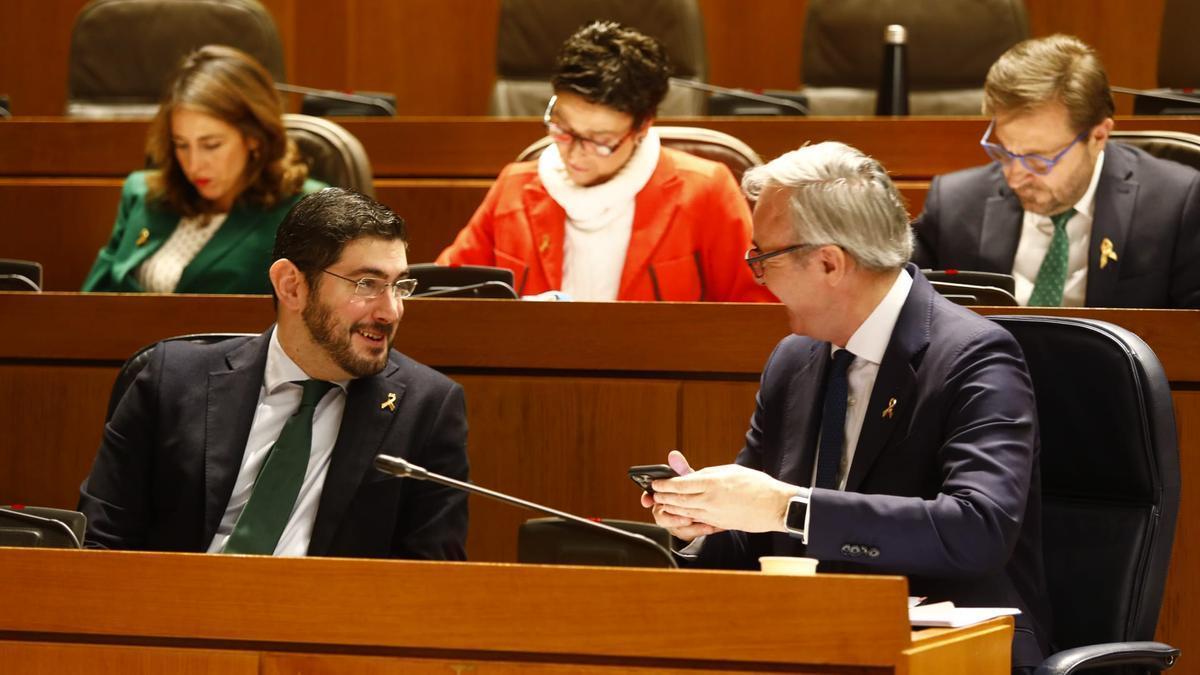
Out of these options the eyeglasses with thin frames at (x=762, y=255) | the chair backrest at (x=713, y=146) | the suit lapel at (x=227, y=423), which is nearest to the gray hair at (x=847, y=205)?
the eyeglasses with thin frames at (x=762, y=255)

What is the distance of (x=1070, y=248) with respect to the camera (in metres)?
3.28

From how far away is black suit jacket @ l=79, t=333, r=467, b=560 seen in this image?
226cm

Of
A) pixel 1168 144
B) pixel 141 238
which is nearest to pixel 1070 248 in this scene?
pixel 1168 144

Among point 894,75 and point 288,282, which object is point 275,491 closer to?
point 288,282

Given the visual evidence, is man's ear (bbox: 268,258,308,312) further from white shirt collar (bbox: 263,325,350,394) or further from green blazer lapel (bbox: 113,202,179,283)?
green blazer lapel (bbox: 113,202,179,283)

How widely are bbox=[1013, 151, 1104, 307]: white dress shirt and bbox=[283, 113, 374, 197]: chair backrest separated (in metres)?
1.49

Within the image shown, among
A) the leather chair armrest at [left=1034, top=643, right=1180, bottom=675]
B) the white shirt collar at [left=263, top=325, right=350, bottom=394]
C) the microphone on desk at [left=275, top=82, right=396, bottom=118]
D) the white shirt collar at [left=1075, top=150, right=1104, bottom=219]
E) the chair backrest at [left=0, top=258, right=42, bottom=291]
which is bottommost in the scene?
the leather chair armrest at [left=1034, top=643, right=1180, bottom=675]

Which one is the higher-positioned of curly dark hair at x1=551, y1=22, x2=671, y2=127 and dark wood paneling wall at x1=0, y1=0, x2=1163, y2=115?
dark wood paneling wall at x1=0, y1=0, x2=1163, y2=115

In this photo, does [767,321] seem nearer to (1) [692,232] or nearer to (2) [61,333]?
(1) [692,232]

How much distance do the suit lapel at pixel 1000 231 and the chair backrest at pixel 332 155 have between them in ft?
4.59

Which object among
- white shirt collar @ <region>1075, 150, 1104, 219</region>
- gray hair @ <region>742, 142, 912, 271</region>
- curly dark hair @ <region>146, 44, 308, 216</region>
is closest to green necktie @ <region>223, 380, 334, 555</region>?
gray hair @ <region>742, 142, 912, 271</region>

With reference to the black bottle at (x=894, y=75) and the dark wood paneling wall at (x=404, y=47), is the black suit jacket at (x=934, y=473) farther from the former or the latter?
the dark wood paneling wall at (x=404, y=47)

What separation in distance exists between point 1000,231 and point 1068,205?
147 millimetres

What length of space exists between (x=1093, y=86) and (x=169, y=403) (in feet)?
6.47
